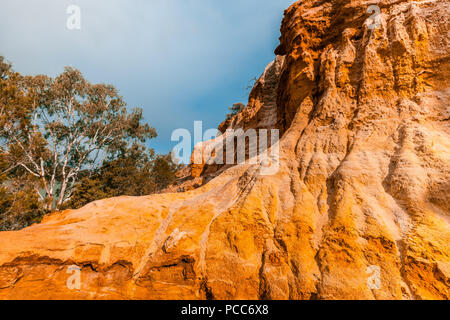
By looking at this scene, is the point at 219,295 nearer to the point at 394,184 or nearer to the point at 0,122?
the point at 394,184

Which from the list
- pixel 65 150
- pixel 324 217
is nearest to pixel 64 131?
pixel 65 150

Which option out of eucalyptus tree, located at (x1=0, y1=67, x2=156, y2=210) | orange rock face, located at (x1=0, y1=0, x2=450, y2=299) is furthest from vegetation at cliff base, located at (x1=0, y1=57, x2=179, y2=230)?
orange rock face, located at (x1=0, y1=0, x2=450, y2=299)

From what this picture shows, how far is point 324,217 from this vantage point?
14.4 ft

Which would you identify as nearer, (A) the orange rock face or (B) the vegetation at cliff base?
(A) the orange rock face

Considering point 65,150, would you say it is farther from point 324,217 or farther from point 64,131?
point 324,217

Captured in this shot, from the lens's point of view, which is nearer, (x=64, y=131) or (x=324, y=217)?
(x=324, y=217)

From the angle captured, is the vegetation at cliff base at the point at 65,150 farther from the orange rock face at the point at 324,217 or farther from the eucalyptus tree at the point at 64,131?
the orange rock face at the point at 324,217

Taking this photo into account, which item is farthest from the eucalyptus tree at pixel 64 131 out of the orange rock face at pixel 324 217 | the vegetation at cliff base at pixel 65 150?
the orange rock face at pixel 324 217

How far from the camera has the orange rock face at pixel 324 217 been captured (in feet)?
11.9

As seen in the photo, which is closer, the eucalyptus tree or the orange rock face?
the orange rock face

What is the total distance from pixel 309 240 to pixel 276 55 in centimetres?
1011

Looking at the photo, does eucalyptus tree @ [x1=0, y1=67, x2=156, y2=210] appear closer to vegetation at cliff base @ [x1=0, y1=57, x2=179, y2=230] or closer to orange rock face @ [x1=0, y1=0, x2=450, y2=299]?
vegetation at cliff base @ [x1=0, y1=57, x2=179, y2=230]

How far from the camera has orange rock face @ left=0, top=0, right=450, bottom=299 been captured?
3641mm
